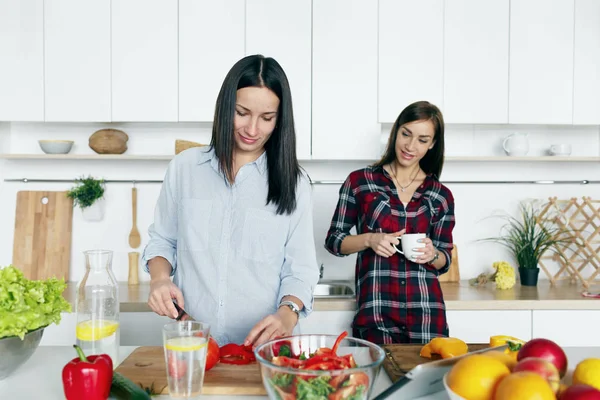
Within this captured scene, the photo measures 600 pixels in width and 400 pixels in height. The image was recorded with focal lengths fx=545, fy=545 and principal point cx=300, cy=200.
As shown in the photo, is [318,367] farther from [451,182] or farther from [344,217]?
[451,182]

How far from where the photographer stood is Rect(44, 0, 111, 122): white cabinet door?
255 centimetres

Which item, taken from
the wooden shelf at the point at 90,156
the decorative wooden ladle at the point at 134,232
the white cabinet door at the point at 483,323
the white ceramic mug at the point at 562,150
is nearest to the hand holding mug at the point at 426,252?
the white cabinet door at the point at 483,323

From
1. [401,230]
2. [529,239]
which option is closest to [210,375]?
[401,230]

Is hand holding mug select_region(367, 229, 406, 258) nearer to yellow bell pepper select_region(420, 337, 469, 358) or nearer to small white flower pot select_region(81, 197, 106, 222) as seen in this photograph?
yellow bell pepper select_region(420, 337, 469, 358)

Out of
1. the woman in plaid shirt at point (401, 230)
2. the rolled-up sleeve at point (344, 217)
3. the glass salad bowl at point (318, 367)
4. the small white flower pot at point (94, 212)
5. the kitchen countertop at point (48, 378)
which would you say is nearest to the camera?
the glass salad bowl at point (318, 367)

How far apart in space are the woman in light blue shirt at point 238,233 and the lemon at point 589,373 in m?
0.71

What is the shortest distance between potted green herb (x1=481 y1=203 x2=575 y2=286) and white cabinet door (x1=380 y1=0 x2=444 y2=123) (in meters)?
0.82

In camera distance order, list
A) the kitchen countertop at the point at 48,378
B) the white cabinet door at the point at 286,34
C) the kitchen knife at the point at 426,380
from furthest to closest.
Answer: the white cabinet door at the point at 286,34, the kitchen countertop at the point at 48,378, the kitchen knife at the point at 426,380

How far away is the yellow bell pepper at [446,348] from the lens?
3.76 feet

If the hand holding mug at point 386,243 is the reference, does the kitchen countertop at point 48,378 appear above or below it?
below

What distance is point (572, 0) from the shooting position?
259 cm

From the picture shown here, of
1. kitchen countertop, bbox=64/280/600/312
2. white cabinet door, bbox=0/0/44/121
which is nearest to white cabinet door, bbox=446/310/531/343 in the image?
kitchen countertop, bbox=64/280/600/312

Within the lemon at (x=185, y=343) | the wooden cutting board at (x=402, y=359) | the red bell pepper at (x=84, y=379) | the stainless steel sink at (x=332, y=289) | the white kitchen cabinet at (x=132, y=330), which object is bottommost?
the white kitchen cabinet at (x=132, y=330)

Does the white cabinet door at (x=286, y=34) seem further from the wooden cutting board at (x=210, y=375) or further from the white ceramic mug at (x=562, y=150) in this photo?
the wooden cutting board at (x=210, y=375)
